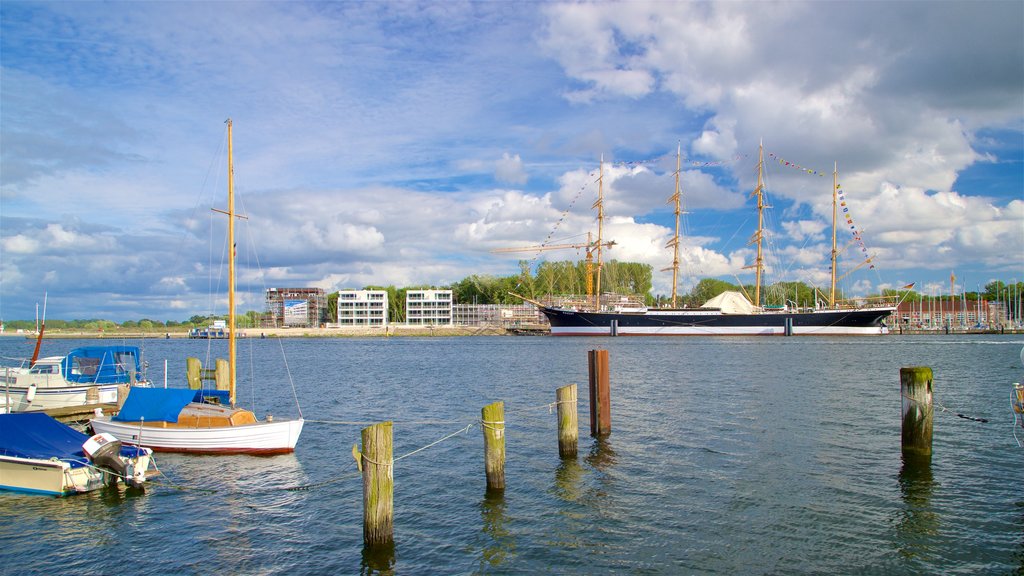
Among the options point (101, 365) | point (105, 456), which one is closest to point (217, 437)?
point (105, 456)

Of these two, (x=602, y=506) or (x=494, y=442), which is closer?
(x=602, y=506)

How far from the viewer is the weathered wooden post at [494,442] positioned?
53.2 feet

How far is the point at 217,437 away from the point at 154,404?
281cm

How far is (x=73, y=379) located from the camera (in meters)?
31.1

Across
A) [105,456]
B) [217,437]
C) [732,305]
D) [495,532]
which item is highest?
[732,305]

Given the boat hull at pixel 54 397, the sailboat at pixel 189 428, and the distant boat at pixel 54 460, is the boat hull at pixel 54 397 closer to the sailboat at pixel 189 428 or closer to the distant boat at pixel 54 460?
the sailboat at pixel 189 428

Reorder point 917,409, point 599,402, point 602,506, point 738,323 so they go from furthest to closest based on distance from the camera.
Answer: point 738,323 < point 599,402 < point 917,409 < point 602,506

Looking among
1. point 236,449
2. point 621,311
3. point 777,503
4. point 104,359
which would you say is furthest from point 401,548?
point 621,311

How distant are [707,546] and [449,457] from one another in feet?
34.8

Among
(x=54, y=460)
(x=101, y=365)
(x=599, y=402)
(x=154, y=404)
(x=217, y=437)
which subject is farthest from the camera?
(x=101, y=365)

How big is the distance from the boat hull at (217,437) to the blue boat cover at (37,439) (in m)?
3.95

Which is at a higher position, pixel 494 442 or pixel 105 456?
pixel 494 442

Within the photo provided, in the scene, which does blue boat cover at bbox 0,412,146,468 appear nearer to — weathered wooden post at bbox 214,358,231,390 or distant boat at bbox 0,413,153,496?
distant boat at bbox 0,413,153,496

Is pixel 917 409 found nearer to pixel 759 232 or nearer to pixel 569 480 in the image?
pixel 569 480
